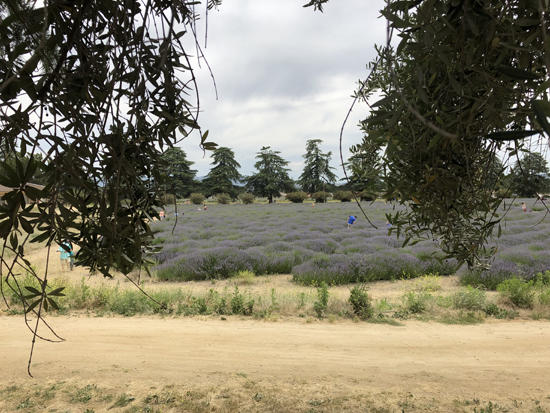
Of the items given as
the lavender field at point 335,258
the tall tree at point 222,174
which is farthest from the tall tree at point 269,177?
the lavender field at point 335,258

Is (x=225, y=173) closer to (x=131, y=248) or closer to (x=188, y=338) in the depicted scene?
(x=188, y=338)

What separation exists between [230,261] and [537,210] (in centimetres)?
2240

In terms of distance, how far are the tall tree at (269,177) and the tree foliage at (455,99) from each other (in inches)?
2408

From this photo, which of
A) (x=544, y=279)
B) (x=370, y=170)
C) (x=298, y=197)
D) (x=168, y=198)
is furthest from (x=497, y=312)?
(x=298, y=197)

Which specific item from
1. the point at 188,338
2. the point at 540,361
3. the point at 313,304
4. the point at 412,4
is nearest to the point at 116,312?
the point at 188,338

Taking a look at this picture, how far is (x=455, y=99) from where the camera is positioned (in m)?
1.36

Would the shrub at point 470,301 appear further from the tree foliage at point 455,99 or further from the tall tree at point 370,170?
the tall tree at point 370,170

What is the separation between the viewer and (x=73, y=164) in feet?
4.75

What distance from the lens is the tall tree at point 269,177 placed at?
6391 cm

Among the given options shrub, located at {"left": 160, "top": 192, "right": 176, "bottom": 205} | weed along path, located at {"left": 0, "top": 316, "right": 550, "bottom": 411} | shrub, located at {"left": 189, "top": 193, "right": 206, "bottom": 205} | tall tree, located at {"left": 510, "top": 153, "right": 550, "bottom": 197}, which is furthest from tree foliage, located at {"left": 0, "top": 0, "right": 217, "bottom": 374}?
shrub, located at {"left": 189, "top": 193, "right": 206, "bottom": 205}

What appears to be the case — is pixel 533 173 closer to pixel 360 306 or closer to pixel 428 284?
pixel 360 306

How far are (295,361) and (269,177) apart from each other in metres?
59.1

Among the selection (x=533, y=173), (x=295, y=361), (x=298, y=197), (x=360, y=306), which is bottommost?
(x=295, y=361)

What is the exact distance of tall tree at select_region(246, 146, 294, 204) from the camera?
63.9 metres
